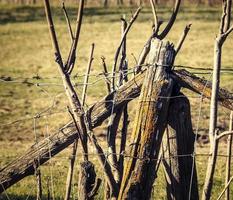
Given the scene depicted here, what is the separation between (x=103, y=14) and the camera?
30219 millimetres

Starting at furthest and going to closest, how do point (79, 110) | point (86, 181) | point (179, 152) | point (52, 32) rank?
1. point (179, 152)
2. point (86, 181)
3. point (79, 110)
4. point (52, 32)

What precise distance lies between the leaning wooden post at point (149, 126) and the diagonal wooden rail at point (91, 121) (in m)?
0.14

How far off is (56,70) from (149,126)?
1236 centimetres

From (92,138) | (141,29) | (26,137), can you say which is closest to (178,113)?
(92,138)

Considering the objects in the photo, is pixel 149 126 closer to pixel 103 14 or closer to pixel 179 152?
pixel 179 152

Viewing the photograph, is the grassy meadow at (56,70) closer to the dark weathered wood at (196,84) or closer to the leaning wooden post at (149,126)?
the dark weathered wood at (196,84)

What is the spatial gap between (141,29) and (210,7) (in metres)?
10.8

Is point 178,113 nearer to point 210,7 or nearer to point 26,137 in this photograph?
point 26,137

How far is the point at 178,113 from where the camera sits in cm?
317

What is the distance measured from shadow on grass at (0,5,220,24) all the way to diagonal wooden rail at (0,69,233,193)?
2239cm

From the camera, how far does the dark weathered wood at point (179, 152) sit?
3176mm

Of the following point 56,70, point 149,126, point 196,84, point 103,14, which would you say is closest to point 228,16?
point 196,84

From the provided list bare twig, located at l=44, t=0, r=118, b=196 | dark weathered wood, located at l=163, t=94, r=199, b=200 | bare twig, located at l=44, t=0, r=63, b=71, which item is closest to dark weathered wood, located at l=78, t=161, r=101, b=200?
bare twig, located at l=44, t=0, r=118, b=196

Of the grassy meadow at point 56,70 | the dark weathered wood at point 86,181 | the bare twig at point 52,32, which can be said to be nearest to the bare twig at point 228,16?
the grassy meadow at point 56,70
